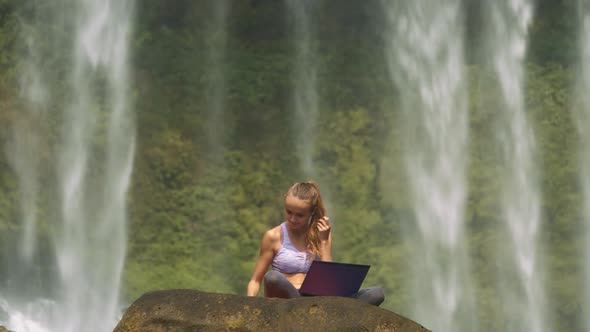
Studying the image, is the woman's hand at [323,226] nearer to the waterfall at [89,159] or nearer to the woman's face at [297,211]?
the woman's face at [297,211]

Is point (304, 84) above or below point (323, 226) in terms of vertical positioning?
above

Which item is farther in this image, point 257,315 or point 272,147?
point 272,147

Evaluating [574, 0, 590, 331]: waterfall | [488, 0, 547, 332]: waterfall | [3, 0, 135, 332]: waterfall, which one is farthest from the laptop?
[574, 0, 590, 331]: waterfall

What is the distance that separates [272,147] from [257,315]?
1201 cm

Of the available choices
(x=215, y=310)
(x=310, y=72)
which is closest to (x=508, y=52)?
(x=310, y=72)

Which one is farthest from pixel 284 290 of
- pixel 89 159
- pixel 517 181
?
pixel 517 181

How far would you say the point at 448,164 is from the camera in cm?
1705

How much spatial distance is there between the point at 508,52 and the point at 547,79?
82 centimetres

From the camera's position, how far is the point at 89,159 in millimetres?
16359

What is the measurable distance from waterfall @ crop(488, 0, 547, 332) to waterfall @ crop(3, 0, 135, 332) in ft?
20.8

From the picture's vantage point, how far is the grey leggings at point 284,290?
514cm

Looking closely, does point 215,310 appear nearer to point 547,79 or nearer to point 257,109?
point 257,109

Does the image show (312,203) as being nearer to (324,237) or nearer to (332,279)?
(324,237)

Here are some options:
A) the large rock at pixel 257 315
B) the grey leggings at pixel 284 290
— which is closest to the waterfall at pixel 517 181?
the grey leggings at pixel 284 290
